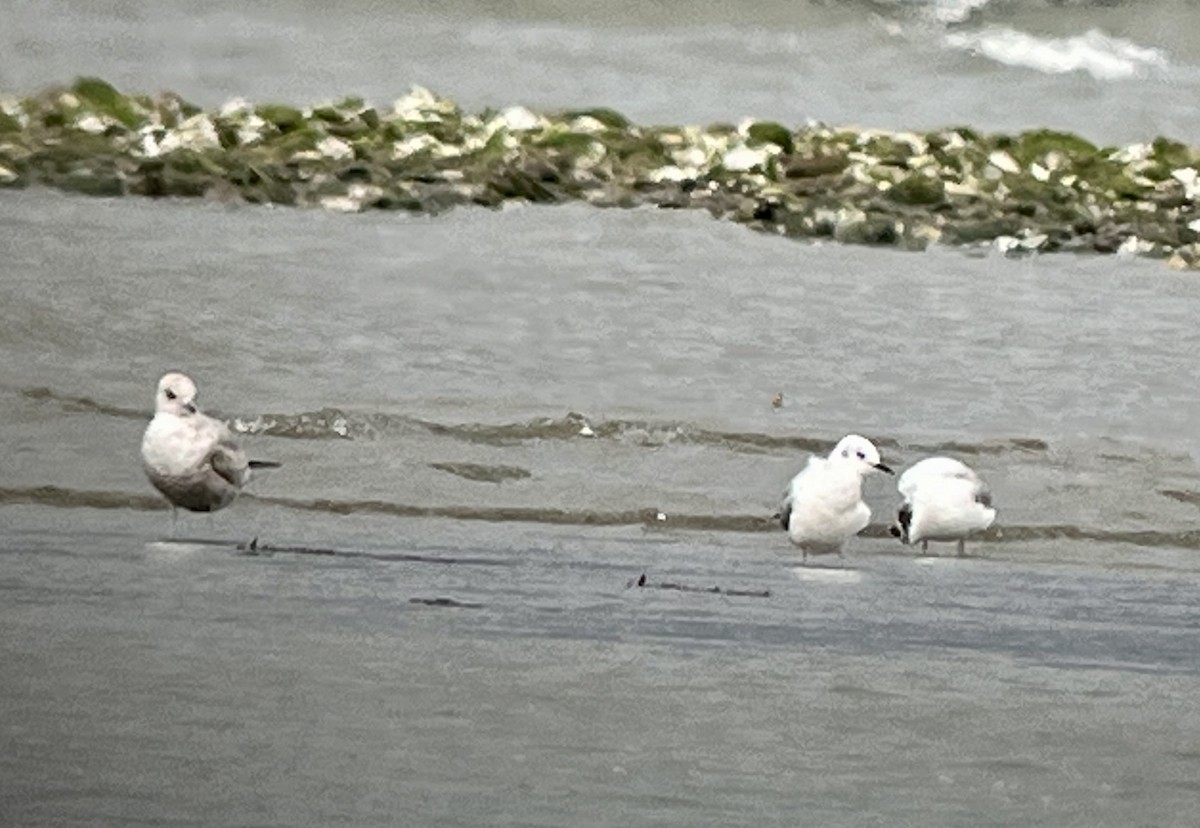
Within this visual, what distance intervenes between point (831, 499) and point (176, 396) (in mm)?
736

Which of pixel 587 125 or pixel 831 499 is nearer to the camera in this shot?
pixel 831 499

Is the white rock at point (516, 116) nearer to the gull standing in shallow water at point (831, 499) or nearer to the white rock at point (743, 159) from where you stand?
the white rock at point (743, 159)

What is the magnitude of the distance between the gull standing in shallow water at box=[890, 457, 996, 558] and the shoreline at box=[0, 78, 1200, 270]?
27cm

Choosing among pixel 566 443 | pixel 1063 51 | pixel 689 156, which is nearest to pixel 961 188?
pixel 1063 51

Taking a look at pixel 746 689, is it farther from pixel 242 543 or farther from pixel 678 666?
pixel 242 543

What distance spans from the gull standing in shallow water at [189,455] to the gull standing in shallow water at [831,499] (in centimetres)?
59

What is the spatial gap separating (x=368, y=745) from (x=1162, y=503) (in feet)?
2.97

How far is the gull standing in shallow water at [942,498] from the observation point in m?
4.38

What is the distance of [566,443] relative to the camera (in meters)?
4.48

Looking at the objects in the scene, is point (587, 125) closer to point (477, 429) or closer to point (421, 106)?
point (421, 106)

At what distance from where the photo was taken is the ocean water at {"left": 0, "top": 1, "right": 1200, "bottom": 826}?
14.4 feet

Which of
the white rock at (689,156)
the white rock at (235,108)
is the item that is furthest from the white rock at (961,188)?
the white rock at (235,108)

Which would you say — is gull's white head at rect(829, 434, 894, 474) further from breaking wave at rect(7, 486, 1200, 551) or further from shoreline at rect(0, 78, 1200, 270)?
shoreline at rect(0, 78, 1200, 270)

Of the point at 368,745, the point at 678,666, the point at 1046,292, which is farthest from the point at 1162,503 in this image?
the point at 368,745
